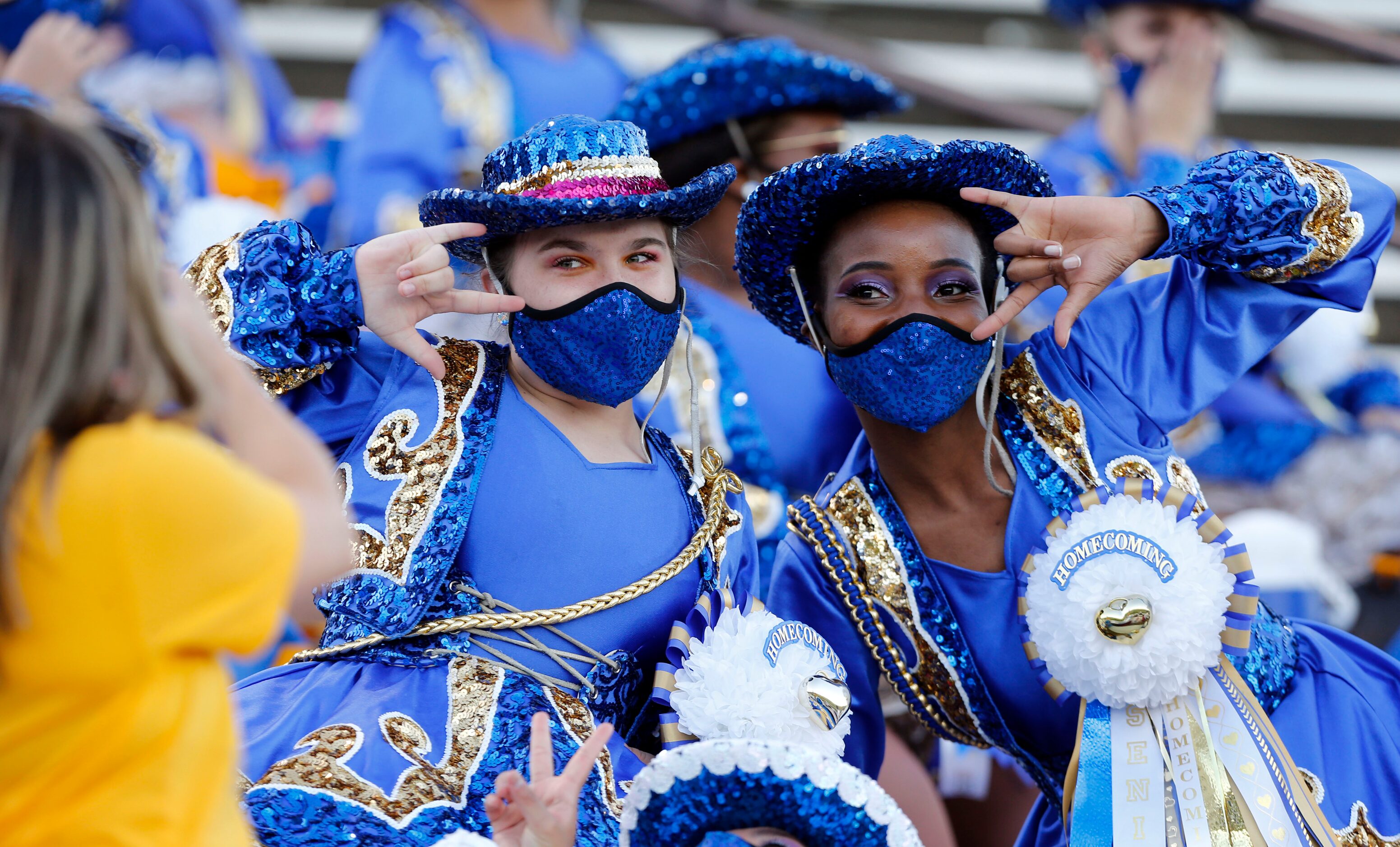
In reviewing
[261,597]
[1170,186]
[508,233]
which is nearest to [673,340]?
[508,233]

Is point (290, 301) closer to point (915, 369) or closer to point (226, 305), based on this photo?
point (226, 305)

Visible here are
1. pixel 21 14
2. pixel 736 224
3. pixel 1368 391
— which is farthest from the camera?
pixel 1368 391

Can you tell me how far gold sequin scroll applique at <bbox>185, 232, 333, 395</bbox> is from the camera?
2311 millimetres

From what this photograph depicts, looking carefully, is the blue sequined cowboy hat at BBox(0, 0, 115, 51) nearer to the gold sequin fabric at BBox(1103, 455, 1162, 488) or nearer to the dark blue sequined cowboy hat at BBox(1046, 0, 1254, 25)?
the gold sequin fabric at BBox(1103, 455, 1162, 488)

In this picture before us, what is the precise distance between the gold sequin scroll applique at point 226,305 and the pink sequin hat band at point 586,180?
0.44 meters

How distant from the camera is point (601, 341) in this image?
2309mm

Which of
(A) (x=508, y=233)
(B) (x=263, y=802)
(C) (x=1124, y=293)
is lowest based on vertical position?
(B) (x=263, y=802)

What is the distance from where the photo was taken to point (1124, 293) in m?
2.60

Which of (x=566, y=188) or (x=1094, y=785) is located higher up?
(x=566, y=188)

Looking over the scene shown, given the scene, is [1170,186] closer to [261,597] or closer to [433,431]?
[433,431]

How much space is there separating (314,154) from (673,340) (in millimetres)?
4591

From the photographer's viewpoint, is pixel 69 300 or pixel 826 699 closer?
pixel 69 300

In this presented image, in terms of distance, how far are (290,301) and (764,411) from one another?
146 cm

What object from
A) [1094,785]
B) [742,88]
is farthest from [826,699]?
[742,88]
